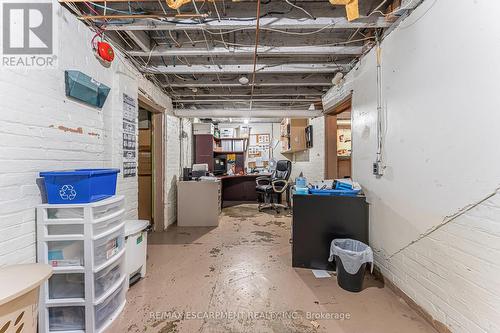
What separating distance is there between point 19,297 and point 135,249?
1.04 m

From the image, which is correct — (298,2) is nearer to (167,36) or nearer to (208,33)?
(208,33)

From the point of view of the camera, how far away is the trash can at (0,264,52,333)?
88 centimetres

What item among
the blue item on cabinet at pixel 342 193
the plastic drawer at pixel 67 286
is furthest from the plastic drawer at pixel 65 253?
the blue item on cabinet at pixel 342 193

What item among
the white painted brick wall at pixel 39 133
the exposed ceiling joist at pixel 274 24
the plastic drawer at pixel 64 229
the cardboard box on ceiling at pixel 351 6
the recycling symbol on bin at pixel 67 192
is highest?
the exposed ceiling joist at pixel 274 24

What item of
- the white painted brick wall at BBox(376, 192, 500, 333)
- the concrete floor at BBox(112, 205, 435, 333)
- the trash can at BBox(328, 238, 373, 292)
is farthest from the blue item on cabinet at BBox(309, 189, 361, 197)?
the concrete floor at BBox(112, 205, 435, 333)

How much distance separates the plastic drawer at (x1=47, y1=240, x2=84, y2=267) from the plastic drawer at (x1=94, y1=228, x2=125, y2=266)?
0.10 metres

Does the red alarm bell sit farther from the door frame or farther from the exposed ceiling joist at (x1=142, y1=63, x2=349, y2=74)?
the door frame

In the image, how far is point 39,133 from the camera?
1.40 metres

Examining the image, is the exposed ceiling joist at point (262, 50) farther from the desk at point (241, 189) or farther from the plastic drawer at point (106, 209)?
the desk at point (241, 189)

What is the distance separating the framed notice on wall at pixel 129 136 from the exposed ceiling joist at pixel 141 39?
1.88 feet

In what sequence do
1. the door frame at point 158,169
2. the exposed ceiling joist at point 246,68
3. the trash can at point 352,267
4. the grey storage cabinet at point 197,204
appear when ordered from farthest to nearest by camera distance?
the grey storage cabinet at point 197,204
the door frame at point 158,169
the exposed ceiling joist at point 246,68
the trash can at point 352,267

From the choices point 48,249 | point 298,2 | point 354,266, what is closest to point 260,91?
point 298,2

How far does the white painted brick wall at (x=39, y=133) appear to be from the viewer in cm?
123

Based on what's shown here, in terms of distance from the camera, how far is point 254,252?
2.70 meters
